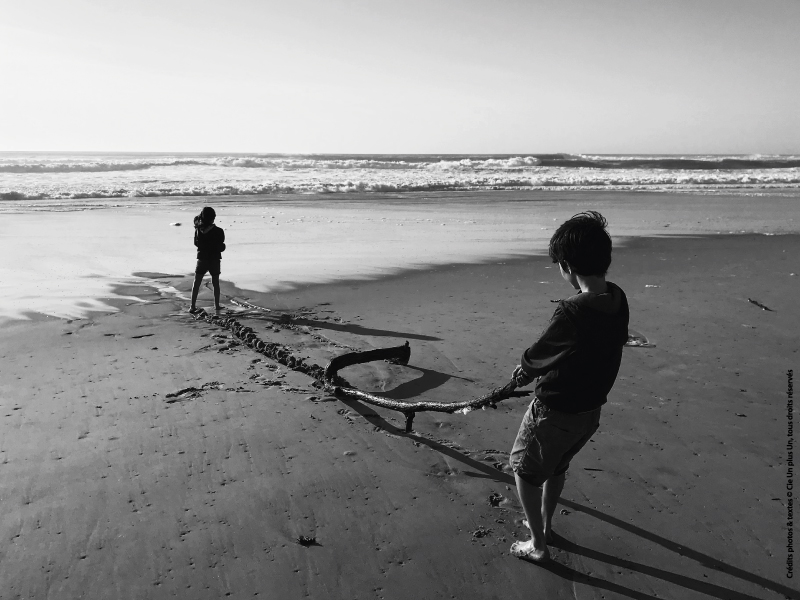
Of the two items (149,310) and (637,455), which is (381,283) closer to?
(149,310)

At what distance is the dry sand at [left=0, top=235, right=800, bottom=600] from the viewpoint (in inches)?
97.6

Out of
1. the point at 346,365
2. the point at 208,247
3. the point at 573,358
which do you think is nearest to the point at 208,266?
the point at 208,247

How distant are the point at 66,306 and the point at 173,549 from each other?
4.92 m

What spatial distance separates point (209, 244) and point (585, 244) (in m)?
5.75

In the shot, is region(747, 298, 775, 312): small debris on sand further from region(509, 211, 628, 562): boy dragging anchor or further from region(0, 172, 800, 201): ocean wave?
region(0, 172, 800, 201): ocean wave

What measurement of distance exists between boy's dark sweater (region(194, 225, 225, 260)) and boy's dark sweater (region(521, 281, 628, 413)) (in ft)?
18.0

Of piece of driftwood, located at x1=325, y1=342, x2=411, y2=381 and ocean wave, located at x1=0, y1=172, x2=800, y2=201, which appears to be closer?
piece of driftwood, located at x1=325, y1=342, x2=411, y2=381

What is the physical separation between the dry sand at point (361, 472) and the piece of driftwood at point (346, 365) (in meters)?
0.11

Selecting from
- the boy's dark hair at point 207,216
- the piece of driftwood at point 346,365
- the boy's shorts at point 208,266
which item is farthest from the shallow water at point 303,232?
the piece of driftwood at point 346,365

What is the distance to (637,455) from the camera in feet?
11.4

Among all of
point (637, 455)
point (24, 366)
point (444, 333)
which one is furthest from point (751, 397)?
point (24, 366)

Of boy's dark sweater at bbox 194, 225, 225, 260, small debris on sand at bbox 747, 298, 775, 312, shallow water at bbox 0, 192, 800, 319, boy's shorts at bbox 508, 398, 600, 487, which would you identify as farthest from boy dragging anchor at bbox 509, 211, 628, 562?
shallow water at bbox 0, 192, 800, 319

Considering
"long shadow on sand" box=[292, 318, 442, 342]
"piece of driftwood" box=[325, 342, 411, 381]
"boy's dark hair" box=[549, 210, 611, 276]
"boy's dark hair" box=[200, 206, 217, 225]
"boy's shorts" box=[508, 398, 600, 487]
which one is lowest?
"long shadow on sand" box=[292, 318, 442, 342]

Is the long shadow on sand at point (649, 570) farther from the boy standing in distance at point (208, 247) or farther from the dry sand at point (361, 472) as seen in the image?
the boy standing in distance at point (208, 247)
